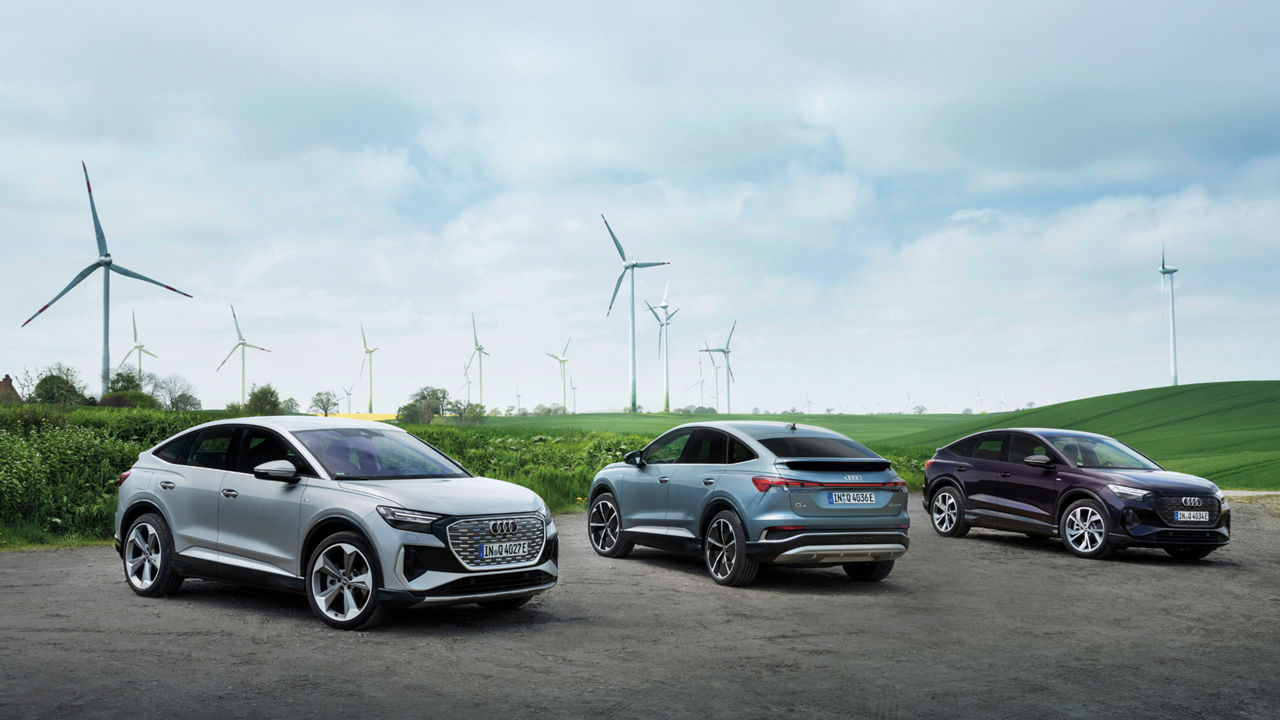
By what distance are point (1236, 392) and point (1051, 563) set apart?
56076 millimetres

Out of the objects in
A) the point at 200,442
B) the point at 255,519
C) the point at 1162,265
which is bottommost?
the point at 255,519

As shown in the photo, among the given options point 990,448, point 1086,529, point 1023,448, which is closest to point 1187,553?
point 1086,529

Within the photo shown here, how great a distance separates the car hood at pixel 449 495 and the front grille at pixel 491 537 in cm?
8

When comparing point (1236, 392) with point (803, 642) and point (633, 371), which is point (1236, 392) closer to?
point (633, 371)

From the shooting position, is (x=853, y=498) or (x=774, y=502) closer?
(x=774, y=502)

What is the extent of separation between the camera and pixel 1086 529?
13711 mm

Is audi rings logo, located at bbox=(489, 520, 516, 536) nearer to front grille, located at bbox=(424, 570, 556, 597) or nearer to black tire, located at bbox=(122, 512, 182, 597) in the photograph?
front grille, located at bbox=(424, 570, 556, 597)

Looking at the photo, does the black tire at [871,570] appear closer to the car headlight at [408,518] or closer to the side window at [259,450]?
the car headlight at [408,518]

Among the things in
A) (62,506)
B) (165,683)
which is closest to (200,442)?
(165,683)

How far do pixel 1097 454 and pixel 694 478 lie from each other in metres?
6.59

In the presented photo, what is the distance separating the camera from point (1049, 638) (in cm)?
814

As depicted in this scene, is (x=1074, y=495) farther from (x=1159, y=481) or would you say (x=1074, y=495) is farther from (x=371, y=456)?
(x=371, y=456)

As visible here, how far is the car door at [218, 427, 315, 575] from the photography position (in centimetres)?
832

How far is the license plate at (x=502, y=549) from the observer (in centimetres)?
798
